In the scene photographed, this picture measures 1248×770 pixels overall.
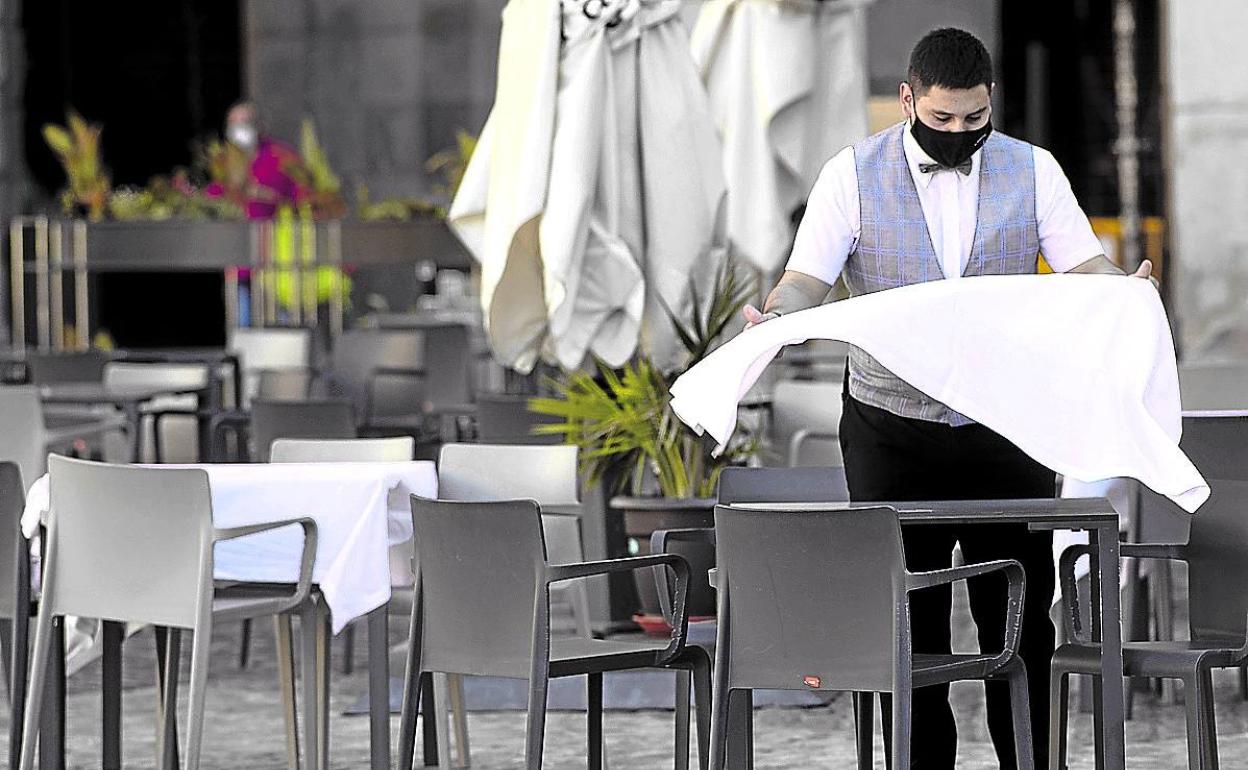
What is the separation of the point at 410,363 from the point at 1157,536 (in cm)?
445

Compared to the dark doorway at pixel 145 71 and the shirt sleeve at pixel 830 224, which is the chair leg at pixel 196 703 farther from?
the dark doorway at pixel 145 71

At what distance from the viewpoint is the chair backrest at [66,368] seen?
30.1 ft

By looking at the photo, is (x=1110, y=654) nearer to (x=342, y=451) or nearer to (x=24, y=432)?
(x=342, y=451)

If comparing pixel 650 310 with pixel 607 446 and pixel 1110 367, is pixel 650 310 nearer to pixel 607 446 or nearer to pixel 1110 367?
pixel 607 446

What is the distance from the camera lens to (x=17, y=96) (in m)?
14.8

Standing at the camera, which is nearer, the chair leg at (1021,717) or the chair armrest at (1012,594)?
the chair armrest at (1012,594)

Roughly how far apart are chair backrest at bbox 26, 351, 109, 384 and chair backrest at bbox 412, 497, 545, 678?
16.3 feet

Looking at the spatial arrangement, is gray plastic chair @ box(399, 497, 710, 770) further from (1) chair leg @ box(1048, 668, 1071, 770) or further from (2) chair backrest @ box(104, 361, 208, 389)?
(2) chair backrest @ box(104, 361, 208, 389)

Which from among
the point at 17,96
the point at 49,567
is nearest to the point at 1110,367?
the point at 49,567

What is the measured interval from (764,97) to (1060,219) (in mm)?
2600

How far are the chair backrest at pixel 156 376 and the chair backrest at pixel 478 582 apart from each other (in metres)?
4.49

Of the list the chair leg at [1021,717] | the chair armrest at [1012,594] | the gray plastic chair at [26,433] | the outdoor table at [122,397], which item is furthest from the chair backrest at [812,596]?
the outdoor table at [122,397]

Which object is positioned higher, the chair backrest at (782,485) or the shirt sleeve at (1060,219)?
the shirt sleeve at (1060,219)

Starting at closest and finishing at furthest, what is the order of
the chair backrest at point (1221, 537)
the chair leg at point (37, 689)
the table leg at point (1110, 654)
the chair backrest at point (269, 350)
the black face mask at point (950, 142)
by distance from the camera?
the table leg at point (1110, 654), the black face mask at point (950, 142), the chair backrest at point (1221, 537), the chair leg at point (37, 689), the chair backrest at point (269, 350)
